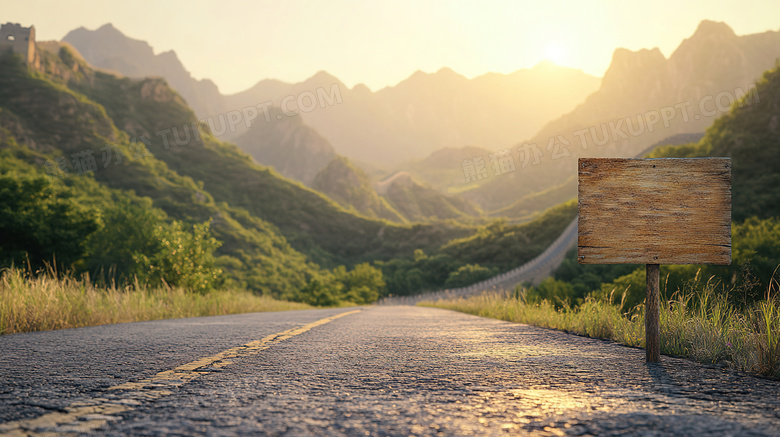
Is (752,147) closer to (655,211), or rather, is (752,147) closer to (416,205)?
(655,211)

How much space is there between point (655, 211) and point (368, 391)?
111 inches

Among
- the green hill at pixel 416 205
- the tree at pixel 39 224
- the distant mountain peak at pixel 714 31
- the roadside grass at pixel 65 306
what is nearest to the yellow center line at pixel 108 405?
the roadside grass at pixel 65 306

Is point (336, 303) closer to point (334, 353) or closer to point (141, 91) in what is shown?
point (334, 353)

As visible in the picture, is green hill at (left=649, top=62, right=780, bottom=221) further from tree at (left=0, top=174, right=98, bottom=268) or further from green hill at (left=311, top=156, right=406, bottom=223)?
green hill at (left=311, top=156, right=406, bottom=223)

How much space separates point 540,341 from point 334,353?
2763 millimetres

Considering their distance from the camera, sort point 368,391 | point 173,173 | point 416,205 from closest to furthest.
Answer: point 368,391 < point 173,173 < point 416,205

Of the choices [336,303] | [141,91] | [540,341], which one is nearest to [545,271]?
[336,303]

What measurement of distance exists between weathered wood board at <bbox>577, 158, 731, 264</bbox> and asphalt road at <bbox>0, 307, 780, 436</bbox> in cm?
96

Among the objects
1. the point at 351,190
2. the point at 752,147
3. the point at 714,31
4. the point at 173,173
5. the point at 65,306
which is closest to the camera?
the point at 65,306

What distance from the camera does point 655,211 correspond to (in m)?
4.10

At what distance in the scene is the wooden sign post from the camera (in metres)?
4.02

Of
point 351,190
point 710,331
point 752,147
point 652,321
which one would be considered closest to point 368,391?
point 652,321

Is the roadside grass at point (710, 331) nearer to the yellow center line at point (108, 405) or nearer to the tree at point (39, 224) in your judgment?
the yellow center line at point (108, 405)

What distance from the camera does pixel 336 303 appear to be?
47.5 meters
